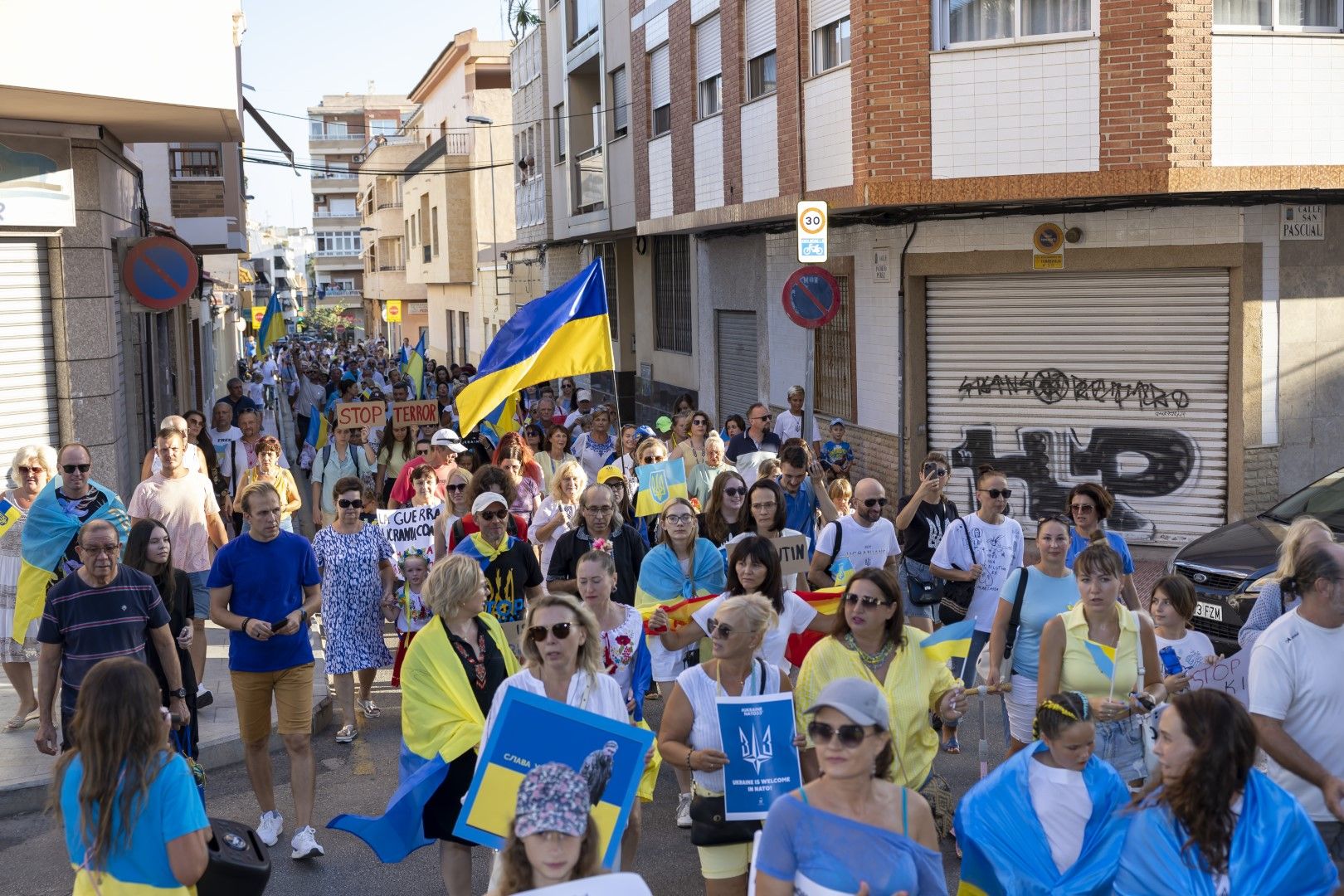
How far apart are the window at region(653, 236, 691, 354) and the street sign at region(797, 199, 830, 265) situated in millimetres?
11310

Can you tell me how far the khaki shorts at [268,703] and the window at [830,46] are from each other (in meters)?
11.0

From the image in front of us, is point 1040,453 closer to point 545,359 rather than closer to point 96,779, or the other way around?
point 545,359

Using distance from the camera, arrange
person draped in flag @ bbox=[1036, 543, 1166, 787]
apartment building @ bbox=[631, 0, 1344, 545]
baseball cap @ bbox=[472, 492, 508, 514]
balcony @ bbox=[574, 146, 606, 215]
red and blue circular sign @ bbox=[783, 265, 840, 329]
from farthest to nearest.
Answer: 1. balcony @ bbox=[574, 146, 606, 215]
2. red and blue circular sign @ bbox=[783, 265, 840, 329]
3. apartment building @ bbox=[631, 0, 1344, 545]
4. baseball cap @ bbox=[472, 492, 508, 514]
5. person draped in flag @ bbox=[1036, 543, 1166, 787]

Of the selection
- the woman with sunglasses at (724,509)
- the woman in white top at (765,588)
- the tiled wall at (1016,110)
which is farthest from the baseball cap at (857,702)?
the tiled wall at (1016,110)

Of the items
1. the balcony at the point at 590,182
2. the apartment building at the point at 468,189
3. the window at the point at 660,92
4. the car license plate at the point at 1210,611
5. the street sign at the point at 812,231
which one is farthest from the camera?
the apartment building at the point at 468,189

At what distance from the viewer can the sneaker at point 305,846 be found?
693cm

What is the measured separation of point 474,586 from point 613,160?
22.3m

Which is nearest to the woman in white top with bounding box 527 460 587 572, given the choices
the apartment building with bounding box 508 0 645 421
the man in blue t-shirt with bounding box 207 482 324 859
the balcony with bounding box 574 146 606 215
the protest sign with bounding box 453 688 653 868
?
the man in blue t-shirt with bounding box 207 482 324 859

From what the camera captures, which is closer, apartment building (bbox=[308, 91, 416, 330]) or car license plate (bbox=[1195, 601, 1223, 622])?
car license plate (bbox=[1195, 601, 1223, 622])

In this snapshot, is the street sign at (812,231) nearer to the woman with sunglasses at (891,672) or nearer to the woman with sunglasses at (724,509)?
the woman with sunglasses at (724,509)

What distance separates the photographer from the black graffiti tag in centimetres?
1458

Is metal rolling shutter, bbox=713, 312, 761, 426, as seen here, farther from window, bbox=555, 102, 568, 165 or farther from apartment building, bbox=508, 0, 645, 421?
window, bbox=555, 102, 568, 165

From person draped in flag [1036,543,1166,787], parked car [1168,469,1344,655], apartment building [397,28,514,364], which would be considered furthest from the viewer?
apartment building [397,28,514,364]

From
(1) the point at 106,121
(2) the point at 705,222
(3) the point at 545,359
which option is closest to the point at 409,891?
(3) the point at 545,359
